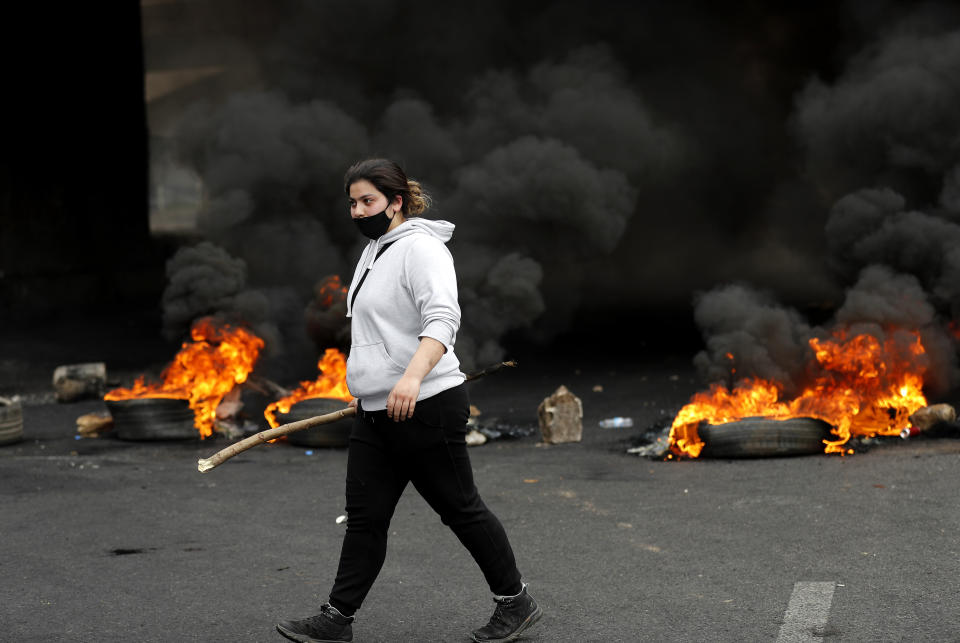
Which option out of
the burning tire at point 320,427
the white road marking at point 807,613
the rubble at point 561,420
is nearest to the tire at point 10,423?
the burning tire at point 320,427

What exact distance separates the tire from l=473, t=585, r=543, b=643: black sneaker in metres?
6.68

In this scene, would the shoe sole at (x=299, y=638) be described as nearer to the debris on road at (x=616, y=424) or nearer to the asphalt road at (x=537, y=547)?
the asphalt road at (x=537, y=547)

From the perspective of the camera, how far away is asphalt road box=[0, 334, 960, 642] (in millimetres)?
4559

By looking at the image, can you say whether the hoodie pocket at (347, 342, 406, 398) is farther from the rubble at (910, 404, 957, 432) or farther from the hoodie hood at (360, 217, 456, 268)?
the rubble at (910, 404, 957, 432)

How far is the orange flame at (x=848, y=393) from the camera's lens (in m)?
8.70

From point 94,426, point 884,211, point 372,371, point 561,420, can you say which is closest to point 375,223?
point 372,371

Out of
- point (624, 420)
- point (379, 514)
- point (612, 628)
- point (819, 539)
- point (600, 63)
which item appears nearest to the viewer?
point (379, 514)

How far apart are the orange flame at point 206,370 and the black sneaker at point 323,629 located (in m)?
6.02

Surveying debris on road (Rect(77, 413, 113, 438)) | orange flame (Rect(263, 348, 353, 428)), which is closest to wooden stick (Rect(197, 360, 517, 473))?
orange flame (Rect(263, 348, 353, 428))

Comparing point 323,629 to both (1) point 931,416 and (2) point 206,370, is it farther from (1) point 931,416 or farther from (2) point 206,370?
(2) point 206,370

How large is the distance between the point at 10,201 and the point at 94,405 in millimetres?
7270

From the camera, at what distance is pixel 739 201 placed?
2336 cm

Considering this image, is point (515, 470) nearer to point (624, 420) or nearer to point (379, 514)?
point (624, 420)

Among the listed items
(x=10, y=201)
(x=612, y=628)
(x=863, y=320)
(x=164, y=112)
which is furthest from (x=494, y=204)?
(x=164, y=112)
